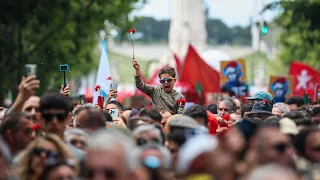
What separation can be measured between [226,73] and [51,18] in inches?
294

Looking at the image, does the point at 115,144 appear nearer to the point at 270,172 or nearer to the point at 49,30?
the point at 270,172

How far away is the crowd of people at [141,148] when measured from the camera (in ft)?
25.2

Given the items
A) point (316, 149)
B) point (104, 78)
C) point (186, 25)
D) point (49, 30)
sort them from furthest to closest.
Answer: point (186, 25), point (49, 30), point (104, 78), point (316, 149)

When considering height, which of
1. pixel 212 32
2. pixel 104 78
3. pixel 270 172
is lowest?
pixel 270 172

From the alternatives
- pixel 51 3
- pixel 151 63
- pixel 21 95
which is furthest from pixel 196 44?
pixel 21 95

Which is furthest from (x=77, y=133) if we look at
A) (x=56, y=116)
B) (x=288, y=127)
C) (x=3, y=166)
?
(x=288, y=127)

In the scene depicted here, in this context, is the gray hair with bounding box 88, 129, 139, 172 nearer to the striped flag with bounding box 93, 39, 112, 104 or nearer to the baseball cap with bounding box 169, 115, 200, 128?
the baseball cap with bounding box 169, 115, 200, 128

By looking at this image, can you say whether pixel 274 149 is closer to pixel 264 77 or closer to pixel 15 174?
pixel 15 174

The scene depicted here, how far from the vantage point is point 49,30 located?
1432 inches

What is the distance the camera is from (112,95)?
15.8 m

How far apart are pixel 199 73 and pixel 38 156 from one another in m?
21.4

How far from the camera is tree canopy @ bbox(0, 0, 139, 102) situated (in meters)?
31.6

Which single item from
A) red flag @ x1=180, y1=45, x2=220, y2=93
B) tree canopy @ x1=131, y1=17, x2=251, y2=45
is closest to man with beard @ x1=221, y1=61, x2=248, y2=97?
red flag @ x1=180, y1=45, x2=220, y2=93

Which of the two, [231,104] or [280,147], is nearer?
[280,147]
